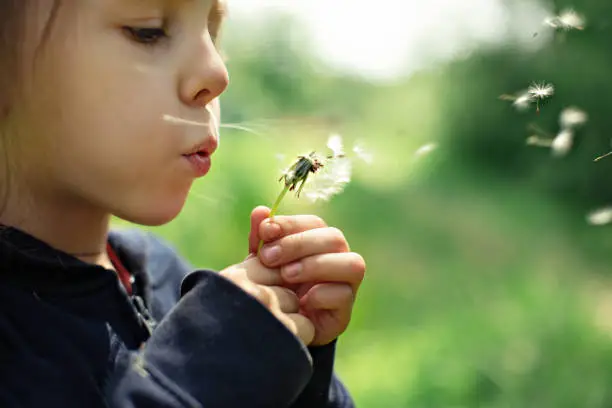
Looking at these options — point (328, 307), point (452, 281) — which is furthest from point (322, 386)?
point (452, 281)

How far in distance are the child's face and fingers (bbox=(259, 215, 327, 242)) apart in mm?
88

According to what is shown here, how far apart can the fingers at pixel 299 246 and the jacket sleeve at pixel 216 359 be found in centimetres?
6

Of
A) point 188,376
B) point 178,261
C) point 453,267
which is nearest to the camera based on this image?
point 188,376

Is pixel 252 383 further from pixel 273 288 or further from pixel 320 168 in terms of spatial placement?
pixel 320 168

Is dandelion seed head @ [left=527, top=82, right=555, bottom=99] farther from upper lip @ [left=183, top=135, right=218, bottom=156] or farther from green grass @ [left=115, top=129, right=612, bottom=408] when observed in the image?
green grass @ [left=115, top=129, right=612, bottom=408]

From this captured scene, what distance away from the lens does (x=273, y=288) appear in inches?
34.1

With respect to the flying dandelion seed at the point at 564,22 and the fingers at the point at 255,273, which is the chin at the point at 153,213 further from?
the flying dandelion seed at the point at 564,22

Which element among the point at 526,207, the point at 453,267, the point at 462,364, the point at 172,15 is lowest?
the point at 462,364

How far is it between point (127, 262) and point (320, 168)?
0.30m

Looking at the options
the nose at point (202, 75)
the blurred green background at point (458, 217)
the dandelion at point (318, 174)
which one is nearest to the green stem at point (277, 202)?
the dandelion at point (318, 174)

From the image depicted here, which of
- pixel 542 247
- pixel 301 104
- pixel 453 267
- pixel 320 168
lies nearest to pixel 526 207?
pixel 542 247

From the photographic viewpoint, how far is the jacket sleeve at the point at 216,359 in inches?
31.2

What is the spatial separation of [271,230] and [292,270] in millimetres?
43

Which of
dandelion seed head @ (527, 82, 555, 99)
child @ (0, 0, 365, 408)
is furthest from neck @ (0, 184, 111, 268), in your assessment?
dandelion seed head @ (527, 82, 555, 99)
